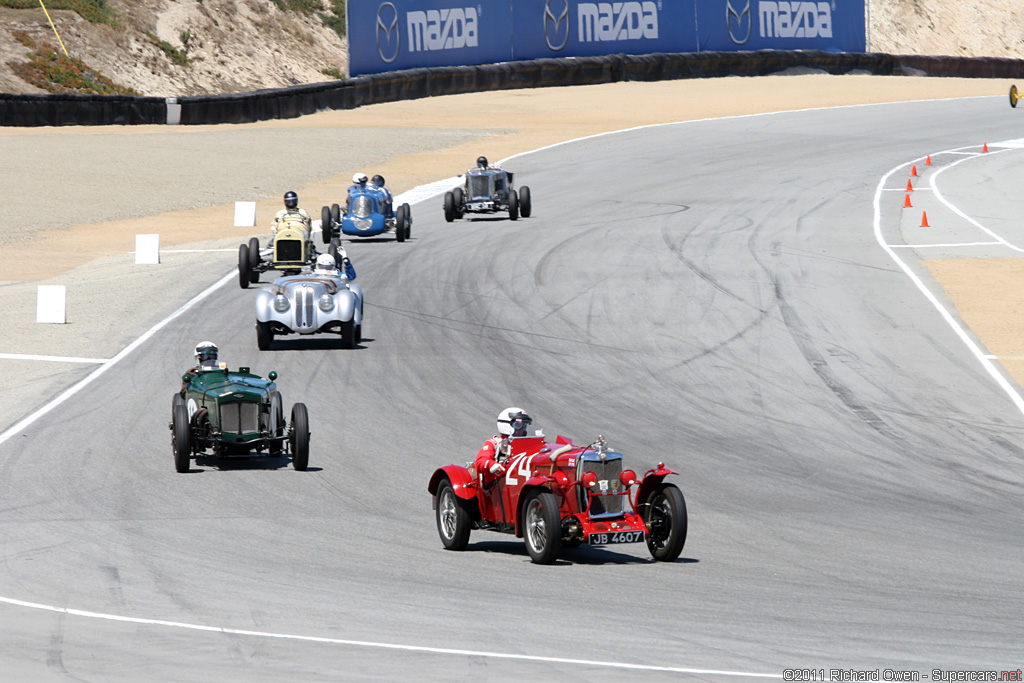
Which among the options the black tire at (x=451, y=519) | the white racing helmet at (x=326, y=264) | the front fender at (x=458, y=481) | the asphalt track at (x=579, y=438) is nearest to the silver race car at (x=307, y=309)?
the white racing helmet at (x=326, y=264)

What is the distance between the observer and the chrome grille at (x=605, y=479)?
11.0 m

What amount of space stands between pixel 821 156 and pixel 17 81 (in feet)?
102

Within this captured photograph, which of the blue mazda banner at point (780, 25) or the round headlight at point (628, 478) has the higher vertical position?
the blue mazda banner at point (780, 25)

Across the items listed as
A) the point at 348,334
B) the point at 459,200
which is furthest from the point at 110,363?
the point at 459,200

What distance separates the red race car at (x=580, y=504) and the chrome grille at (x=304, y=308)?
1022 centimetres

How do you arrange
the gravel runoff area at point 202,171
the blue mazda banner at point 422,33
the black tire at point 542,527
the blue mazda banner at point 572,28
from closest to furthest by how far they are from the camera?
the black tire at point 542,527, the gravel runoff area at point 202,171, the blue mazda banner at point 422,33, the blue mazda banner at point 572,28

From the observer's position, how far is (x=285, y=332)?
21531 millimetres

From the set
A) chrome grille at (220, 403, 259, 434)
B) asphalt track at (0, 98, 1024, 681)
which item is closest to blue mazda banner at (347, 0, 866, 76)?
asphalt track at (0, 98, 1024, 681)

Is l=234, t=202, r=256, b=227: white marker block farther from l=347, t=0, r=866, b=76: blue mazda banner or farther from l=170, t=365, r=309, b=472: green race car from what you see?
l=347, t=0, r=866, b=76: blue mazda banner

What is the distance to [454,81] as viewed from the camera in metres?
59.6

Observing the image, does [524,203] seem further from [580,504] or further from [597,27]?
[597,27]

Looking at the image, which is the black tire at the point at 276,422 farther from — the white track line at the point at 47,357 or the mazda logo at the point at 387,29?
the mazda logo at the point at 387,29

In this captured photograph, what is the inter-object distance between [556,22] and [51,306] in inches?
1602

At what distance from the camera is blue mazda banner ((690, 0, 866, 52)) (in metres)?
63.2
